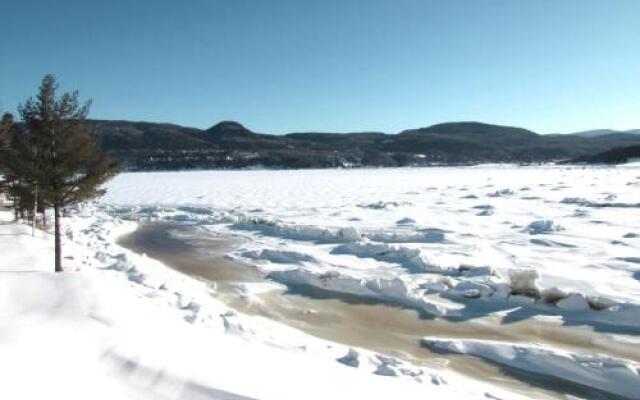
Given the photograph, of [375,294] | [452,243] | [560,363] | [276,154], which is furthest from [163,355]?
[276,154]

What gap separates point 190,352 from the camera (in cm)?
810

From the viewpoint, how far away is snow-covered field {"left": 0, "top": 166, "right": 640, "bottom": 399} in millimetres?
7844

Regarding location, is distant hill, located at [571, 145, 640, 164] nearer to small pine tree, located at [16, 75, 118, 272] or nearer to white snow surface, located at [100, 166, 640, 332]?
white snow surface, located at [100, 166, 640, 332]

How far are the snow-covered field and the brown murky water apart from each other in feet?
0.92

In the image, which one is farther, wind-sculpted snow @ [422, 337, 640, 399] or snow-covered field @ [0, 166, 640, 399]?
wind-sculpted snow @ [422, 337, 640, 399]

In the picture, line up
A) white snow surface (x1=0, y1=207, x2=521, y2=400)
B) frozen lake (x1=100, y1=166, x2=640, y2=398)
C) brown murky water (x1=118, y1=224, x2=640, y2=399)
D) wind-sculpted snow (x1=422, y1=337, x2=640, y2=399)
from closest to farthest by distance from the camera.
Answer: white snow surface (x1=0, y1=207, x2=521, y2=400)
wind-sculpted snow (x1=422, y1=337, x2=640, y2=399)
brown murky water (x1=118, y1=224, x2=640, y2=399)
frozen lake (x1=100, y1=166, x2=640, y2=398)

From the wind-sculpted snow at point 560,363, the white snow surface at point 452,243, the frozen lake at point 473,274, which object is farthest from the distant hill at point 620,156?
the wind-sculpted snow at point 560,363

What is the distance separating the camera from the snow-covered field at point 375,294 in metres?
7.84

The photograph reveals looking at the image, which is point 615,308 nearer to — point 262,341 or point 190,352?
point 262,341

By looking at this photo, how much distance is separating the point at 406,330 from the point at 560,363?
10.9 feet

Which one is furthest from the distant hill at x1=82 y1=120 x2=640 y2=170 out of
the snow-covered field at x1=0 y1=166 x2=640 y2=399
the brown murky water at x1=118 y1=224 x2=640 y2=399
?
the brown murky water at x1=118 y1=224 x2=640 y2=399

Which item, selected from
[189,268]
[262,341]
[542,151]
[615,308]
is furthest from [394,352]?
[542,151]

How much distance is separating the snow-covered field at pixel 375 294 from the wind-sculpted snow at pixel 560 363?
0.03 metres

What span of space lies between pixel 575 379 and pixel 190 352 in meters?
6.57
